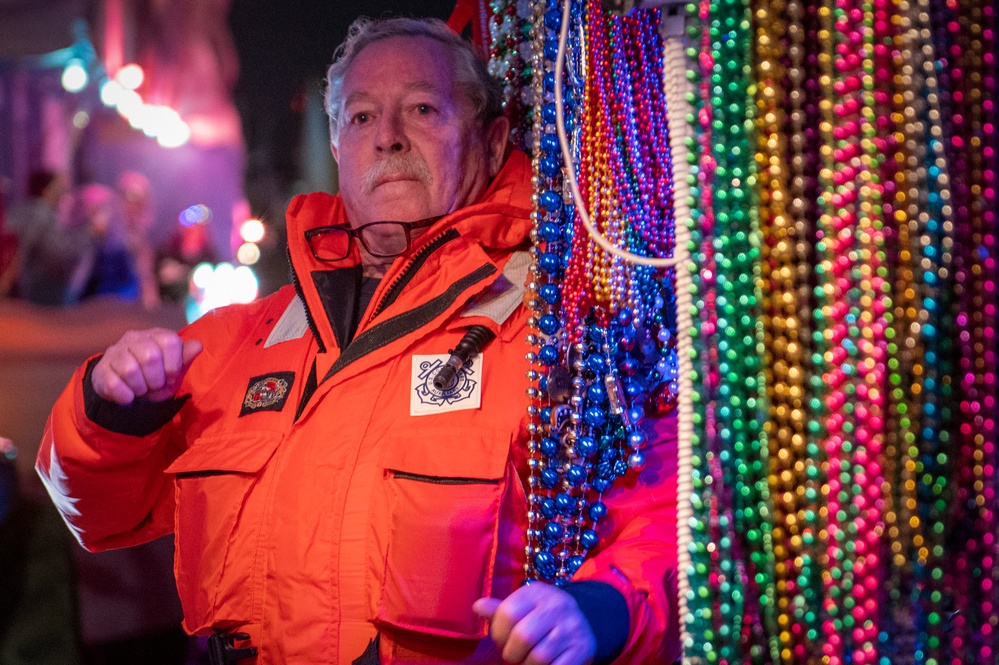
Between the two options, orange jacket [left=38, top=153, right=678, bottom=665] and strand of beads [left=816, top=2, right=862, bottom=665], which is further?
orange jacket [left=38, top=153, right=678, bottom=665]

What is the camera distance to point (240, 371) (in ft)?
6.22

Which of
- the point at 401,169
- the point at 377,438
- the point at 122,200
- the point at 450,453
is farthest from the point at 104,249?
the point at 450,453

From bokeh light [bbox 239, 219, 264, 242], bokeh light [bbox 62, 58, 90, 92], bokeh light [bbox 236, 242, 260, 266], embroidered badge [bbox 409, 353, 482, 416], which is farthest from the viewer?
bokeh light [bbox 62, 58, 90, 92]

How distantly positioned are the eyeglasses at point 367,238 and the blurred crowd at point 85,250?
2642 millimetres

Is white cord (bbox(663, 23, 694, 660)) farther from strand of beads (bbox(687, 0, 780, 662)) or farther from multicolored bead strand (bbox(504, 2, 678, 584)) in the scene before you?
multicolored bead strand (bbox(504, 2, 678, 584))

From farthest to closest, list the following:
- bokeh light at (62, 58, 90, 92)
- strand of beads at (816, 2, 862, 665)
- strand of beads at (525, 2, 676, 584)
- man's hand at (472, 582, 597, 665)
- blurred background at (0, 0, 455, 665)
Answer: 1. bokeh light at (62, 58, 90, 92)
2. blurred background at (0, 0, 455, 665)
3. strand of beads at (525, 2, 676, 584)
4. man's hand at (472, 582, 597, 665)
5. strand of beads at (816, 2, 862, 665)

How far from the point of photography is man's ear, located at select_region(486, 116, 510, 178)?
2.09m

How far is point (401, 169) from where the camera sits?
1.94 metres

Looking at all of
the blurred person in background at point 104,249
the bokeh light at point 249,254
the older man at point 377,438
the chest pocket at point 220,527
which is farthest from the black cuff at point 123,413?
the blurred person in background at point 104,249

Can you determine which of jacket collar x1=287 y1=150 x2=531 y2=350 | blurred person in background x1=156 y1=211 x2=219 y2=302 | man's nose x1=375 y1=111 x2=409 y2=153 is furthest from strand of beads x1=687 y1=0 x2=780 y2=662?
blurred person in background x1=156 y1=211 x2=219 y2=302

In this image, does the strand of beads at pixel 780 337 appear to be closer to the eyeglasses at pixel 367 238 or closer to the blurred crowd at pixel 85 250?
the eyeglasses at pixel 367 238

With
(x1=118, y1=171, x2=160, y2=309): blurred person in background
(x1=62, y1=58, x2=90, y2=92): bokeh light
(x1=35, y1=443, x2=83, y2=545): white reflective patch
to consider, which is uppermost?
(x1=62, y1=58, x2=90, y2=92): bokeh light

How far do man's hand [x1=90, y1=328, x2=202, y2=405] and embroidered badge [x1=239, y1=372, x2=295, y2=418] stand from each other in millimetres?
170

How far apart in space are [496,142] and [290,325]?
2.21ft
